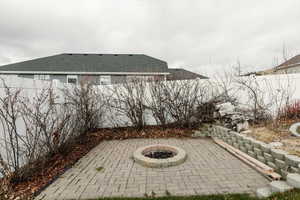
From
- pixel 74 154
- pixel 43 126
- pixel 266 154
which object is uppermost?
pixel 43 126

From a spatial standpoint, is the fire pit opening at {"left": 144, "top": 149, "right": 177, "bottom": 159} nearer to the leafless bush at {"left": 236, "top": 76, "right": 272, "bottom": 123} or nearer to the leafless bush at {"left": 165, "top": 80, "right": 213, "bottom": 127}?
the leafless bush at {"left": 165, "top": 80, "right": 213, "bottom": 127}

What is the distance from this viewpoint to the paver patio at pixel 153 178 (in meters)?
2.40

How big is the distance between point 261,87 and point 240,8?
4138 mm

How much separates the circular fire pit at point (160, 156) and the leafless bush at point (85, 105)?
2736 mm

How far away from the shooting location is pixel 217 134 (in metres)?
5.55

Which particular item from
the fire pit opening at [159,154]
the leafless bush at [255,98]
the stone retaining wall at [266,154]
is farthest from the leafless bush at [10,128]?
the leafless bush at [255,98]

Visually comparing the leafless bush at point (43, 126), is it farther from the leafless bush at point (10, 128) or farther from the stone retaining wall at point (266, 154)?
the stone retaining wall at point (266, 154)

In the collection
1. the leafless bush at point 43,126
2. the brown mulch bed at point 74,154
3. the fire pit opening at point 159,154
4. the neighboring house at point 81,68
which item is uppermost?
the neighboring house at point 81,68

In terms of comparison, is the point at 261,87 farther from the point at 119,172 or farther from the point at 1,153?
the point at 1,153

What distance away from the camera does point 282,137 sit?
3.61 meters

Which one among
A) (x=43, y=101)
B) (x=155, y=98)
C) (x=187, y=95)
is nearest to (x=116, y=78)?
(x=155, y=98)

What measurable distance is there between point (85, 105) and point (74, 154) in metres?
2.13

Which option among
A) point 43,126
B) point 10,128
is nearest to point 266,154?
point 43,126

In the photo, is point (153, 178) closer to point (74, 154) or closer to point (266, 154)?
point (266, 154)
